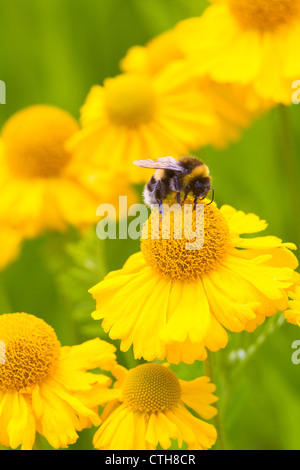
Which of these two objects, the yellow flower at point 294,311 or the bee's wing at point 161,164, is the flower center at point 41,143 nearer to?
the bee's wing at point 161,164

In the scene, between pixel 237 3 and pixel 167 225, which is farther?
pixel 237 3

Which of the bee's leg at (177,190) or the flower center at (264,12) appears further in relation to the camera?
the flower center at (264,12)

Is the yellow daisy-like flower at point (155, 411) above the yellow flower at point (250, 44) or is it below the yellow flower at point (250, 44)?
below

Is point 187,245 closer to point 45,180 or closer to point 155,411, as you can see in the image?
point 155,411

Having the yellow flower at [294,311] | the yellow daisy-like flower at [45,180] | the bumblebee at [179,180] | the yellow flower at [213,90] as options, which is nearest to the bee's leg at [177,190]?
the bumblebee at [179,180]

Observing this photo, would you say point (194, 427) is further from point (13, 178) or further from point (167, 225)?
point (13, 178)

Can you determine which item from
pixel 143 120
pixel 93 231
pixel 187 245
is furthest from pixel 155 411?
pixel 143 120

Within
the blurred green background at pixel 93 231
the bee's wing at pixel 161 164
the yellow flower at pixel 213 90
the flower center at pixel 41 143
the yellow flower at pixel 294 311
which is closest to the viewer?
the yellow flower at pixel 294 311
